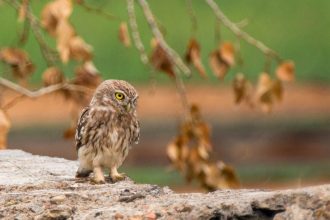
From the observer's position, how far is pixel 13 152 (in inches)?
333

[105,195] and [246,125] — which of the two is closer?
[105,195]

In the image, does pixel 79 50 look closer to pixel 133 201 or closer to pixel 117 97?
pixel 117 97

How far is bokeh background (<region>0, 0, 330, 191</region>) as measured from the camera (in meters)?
15.4

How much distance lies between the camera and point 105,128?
781cm

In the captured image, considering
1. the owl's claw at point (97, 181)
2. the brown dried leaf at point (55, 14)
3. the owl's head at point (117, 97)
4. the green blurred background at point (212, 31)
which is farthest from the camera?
the green blurred background at point (212, 31)

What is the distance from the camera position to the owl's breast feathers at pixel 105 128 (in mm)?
7781

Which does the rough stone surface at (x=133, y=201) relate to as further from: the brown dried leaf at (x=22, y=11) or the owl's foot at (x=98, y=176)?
the brown dried leaf at (x=22, y=11)

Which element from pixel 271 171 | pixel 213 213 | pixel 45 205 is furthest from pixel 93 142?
pixel 271 171

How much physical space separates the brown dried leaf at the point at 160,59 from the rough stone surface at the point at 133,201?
4.97 ft

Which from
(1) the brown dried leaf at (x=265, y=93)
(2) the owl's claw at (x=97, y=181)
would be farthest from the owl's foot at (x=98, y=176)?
(1) the brown dried leaf at (x=265, y=93)

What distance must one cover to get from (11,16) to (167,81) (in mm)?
2143

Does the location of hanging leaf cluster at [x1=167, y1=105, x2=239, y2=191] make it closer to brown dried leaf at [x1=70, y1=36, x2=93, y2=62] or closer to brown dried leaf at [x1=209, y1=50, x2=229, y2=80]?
brown dried leaf at [x1=209, y1=50, x2=229, y2=80]

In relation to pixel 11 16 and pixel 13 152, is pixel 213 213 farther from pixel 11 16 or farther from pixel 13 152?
pixel 11 16

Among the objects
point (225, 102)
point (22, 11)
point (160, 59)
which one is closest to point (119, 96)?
point (22, 11)
